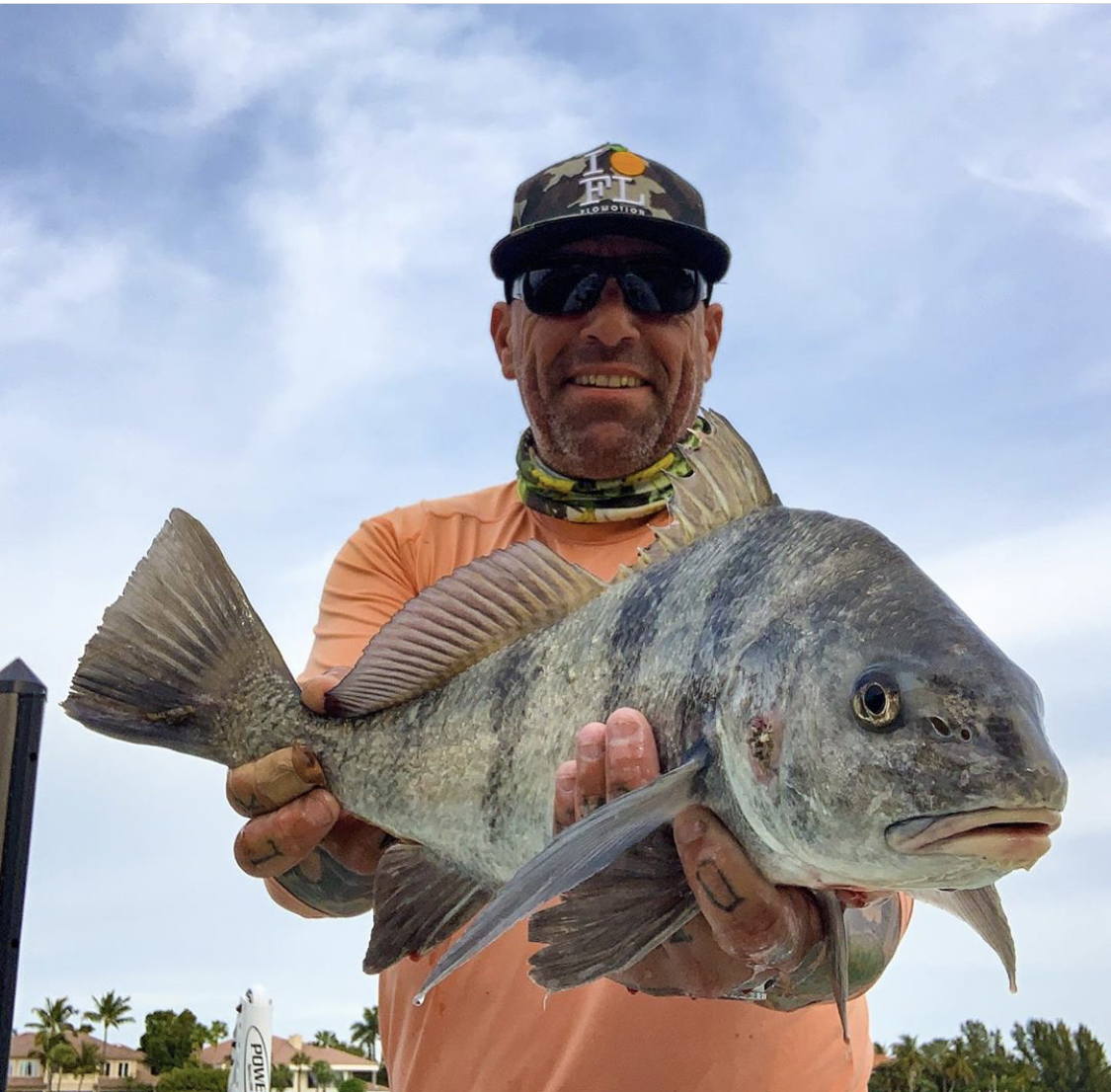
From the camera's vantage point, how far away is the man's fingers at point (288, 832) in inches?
114

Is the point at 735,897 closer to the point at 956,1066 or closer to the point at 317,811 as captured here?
the point at 317,811

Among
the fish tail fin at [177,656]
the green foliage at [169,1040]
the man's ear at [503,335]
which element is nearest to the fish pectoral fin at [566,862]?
the fish tail fin at [177,656]

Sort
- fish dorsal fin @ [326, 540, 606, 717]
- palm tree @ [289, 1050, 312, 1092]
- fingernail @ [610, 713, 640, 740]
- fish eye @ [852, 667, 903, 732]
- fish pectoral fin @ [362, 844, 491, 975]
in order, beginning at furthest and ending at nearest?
1. palm tree @ [289, 1050, 312, 1092]
2. fish dorsal fin @ [326, 540, 606, 717]
3. fish pectoral fin @ [362, 844, 491, 975]
4. fingernail @ [610, 713, 640, 740]
5. fish eye @ [852, 667, 903, 732]

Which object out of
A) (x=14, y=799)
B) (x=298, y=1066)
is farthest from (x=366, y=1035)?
(x=14, y=799)

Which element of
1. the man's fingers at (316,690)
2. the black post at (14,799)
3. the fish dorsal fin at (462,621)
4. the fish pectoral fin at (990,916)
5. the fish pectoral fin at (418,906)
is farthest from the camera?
the black post at (14,799)

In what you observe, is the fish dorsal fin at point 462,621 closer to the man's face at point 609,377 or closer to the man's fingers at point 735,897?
the man's fingers at point 735,897

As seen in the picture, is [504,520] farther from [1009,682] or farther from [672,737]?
[1009,682]

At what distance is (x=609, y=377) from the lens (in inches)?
160

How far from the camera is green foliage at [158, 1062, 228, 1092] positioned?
50.8m

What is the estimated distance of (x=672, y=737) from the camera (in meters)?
2.31

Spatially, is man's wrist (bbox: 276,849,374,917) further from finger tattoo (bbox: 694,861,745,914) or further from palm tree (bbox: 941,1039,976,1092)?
palm tree (bbox: 941,1039,976,1092)

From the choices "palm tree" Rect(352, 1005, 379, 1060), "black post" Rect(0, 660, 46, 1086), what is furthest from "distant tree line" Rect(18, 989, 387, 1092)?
"black post" Rect(0, 660, 46, 1086)

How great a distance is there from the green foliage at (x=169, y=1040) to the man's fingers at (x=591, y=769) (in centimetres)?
6360

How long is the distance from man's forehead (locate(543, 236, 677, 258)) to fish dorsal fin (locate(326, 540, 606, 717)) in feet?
5.05
